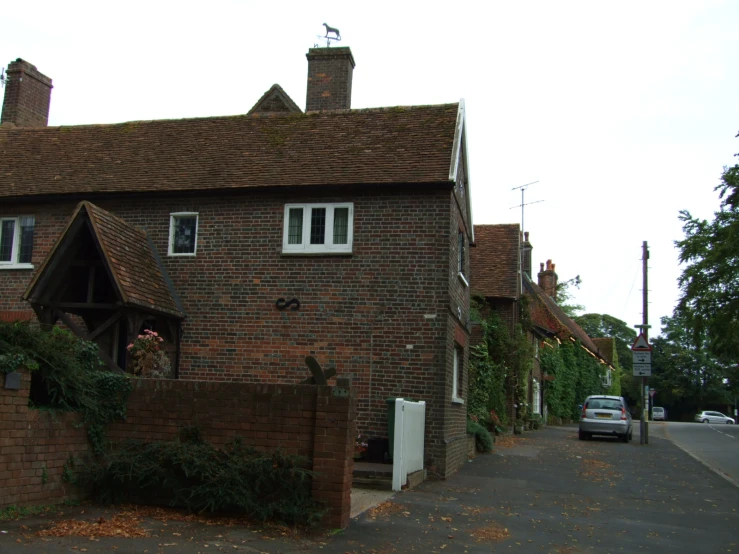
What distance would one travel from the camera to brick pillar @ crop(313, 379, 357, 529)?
841 centimetres

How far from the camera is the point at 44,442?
8.35m

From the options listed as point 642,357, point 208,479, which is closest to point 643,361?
point 642,357

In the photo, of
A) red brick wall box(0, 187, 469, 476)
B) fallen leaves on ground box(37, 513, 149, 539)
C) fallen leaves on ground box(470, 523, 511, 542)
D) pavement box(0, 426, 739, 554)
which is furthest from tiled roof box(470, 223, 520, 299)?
fallen leaves on ground box(37, 513, 149, 539)

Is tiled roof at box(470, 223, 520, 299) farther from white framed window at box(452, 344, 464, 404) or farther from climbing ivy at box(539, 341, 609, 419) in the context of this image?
white framed window at box(452, 344, 464, 404)

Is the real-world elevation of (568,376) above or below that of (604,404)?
above

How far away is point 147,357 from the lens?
12758mm

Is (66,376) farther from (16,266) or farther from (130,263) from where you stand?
(16,266)

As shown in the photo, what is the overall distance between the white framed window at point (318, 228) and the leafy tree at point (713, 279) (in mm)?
9563

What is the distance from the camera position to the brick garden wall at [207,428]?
26.2 ft

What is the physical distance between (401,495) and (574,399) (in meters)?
30.7

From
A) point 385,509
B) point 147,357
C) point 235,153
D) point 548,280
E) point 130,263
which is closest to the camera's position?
point 385,509

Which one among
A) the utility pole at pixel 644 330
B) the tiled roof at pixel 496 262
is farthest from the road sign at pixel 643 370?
the tiled roof at pixel 496 262

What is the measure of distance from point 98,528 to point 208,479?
125 centimetres

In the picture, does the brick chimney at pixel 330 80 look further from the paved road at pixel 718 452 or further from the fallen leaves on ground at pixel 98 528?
the fallen leaves on ground at pixel 98 528
